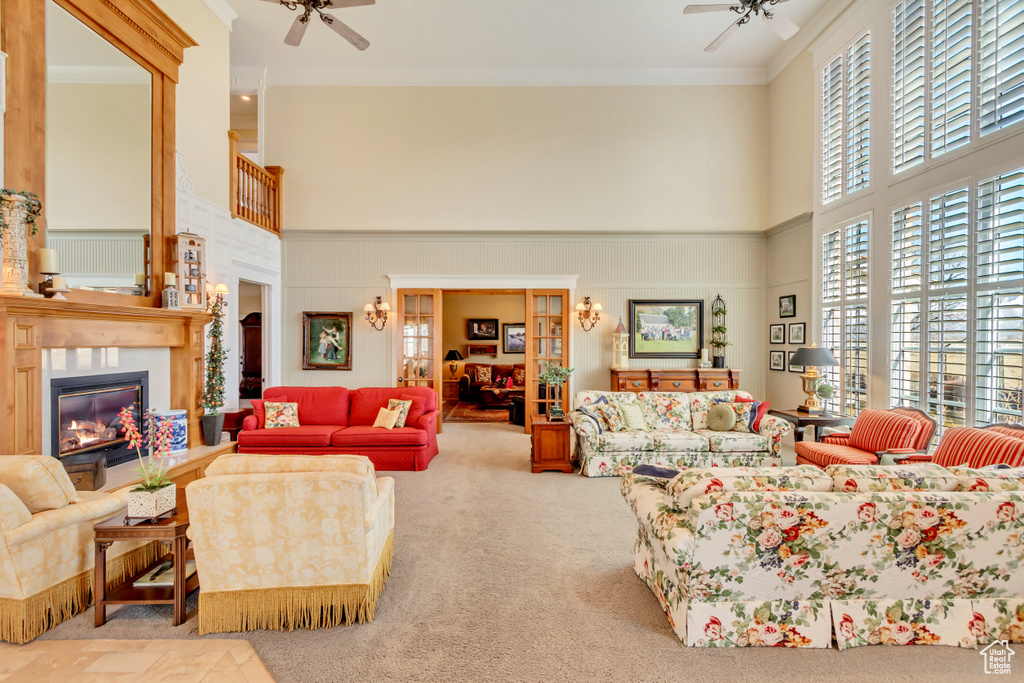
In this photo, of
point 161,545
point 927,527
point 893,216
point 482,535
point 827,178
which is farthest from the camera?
point 827,178

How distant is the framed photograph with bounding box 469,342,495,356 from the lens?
474 inches

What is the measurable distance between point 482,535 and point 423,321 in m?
4.81

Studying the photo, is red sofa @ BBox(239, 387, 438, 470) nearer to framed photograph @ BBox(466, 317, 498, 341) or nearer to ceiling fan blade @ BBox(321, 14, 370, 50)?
ceiling fan blade @ BBox(321, 14, 370, 50)

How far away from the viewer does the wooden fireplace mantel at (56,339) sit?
11.0 ft

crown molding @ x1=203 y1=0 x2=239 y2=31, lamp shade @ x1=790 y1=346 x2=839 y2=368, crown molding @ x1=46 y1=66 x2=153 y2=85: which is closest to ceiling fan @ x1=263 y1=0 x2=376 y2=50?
crown molding @ x1=46 y1=66 x2=153 y2=85

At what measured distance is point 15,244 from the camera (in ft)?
10.9

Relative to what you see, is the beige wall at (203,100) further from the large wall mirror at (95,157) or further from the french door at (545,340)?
the french door at (545,340)

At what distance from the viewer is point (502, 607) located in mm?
2725

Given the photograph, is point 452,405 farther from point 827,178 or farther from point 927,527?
point 927,527

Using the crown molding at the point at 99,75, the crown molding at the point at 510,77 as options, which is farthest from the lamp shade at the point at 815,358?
the crown molding at the point at 99,75

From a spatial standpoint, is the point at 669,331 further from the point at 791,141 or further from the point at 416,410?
the point at 416,410

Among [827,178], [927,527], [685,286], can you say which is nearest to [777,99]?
[827,178]

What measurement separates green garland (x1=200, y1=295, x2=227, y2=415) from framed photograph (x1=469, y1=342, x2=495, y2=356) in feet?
21.9

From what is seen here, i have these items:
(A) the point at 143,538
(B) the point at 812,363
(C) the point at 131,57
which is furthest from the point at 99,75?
(B) the point at 812,363
